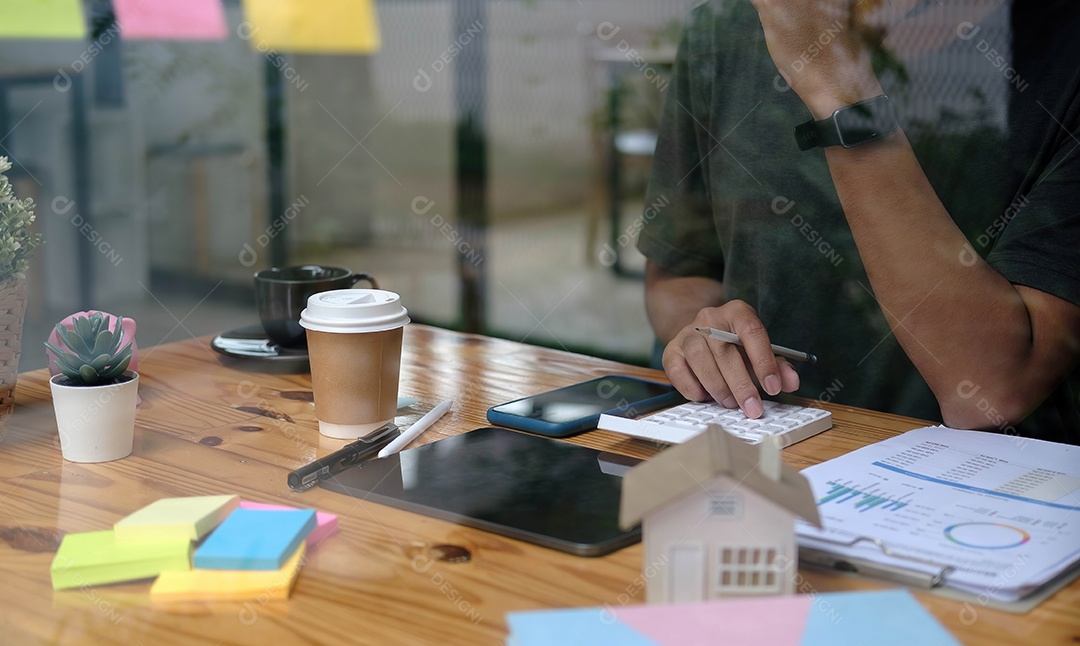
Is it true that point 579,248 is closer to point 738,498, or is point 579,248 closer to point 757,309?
point 757,309

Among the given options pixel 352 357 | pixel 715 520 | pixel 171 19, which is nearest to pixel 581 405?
pixel 352 357

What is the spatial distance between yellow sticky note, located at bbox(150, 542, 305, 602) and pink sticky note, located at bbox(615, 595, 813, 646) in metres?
0.20

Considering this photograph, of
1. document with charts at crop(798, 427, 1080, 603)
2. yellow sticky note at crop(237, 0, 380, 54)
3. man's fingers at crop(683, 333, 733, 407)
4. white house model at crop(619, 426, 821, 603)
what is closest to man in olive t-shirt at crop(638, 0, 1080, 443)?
man's fingers at crop(683, 333, 733, 407)

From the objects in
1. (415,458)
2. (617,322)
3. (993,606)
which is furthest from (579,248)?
(993,606)

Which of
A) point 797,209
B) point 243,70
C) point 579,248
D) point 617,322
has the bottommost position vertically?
point 617,322

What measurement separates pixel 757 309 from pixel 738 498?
3.20 feet

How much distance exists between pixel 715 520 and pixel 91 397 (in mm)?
544

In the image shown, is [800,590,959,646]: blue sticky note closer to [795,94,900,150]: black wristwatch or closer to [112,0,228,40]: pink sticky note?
[795,94,900,150]: black wristwatch

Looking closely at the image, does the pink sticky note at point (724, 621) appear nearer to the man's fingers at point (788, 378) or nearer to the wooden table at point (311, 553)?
the wooden table at point (311, 553)

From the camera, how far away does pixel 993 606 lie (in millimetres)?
550

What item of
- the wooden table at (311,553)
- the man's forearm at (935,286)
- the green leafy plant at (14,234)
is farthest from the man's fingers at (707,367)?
the green leafy plant at (14,234)

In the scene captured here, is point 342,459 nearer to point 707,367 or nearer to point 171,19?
point 707,367

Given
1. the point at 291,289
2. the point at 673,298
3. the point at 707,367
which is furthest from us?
the point at 673,298

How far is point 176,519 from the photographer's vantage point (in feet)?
1.99
